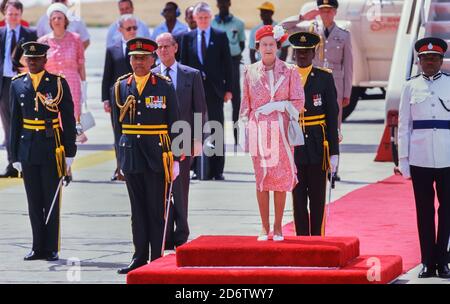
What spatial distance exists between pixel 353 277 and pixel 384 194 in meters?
5.77

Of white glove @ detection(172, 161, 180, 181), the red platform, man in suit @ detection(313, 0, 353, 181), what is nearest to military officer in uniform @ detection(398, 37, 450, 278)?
the red platform

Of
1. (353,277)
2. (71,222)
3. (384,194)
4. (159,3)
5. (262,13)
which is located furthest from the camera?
(159,3)

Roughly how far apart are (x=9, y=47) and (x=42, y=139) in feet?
18.5

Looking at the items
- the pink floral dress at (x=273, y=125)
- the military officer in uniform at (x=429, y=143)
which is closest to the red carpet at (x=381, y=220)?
the military officer in uniform at (x=429, y=143)

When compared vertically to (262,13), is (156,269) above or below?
below

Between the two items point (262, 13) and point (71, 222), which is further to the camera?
point (262, 13)

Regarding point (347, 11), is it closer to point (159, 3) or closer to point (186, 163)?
point (186, 163)

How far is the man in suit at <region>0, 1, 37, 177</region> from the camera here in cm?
1862

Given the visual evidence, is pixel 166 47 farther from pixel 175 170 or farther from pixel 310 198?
pixel 310 198

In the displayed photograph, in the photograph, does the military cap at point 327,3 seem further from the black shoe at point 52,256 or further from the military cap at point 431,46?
the black shoe at point 52,256

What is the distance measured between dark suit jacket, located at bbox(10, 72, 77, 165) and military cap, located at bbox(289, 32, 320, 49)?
6.35 feet

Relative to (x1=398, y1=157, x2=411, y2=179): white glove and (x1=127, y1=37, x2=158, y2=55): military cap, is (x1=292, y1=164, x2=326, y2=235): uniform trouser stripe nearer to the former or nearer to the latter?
(x1=398, y1=157, x2=411, y2=179): white glove
